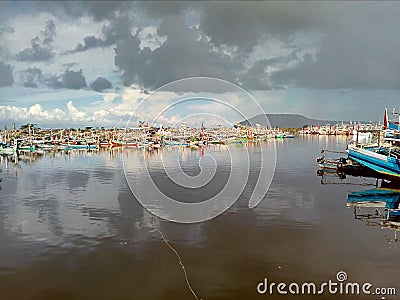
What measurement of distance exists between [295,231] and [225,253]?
3600 millimetres

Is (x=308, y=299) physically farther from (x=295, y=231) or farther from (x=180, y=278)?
(x=295, y=231)

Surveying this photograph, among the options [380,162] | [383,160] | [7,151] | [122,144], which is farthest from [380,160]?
[7,151]

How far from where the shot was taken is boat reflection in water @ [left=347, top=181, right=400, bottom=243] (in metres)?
14.9

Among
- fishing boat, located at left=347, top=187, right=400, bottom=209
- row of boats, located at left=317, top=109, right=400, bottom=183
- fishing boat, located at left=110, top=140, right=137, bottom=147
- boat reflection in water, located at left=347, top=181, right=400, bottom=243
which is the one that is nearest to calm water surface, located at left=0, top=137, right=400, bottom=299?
boat reflection in water, located at left=347, top=181, right=400, bottom=243

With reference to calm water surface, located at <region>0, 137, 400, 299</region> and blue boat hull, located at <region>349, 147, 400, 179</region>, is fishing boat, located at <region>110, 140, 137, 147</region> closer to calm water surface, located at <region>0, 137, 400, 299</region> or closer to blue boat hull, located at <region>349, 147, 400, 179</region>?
blue boat hull, located at <region>349, 147, 400, 179</region>

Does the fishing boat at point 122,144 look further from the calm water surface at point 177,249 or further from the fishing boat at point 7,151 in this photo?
the calm water surface at point 177,249

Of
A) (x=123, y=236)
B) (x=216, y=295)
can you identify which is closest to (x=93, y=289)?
(x=216, y=295)

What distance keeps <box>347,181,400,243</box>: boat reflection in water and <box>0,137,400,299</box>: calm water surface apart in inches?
24.3

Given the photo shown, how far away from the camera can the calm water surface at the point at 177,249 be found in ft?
29.6

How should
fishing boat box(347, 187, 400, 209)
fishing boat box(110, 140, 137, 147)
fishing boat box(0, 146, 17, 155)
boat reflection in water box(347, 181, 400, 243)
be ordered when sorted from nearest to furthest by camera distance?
boat reflection in water box(347, 181, 400, 243) → fishing boat box(347, 187, 400, 209) → fishing boat box(0, 146, 17, 155) → fishing boat box(110, 140, 137, 147)

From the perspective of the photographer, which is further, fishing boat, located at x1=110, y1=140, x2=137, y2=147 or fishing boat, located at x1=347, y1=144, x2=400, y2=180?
fishing boat, located at x1=110, y1=140, x2=137, y2=147

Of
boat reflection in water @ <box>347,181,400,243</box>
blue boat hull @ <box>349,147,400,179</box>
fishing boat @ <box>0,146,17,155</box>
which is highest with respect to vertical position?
blue boat hull @ <box>349,147,400,179</box>

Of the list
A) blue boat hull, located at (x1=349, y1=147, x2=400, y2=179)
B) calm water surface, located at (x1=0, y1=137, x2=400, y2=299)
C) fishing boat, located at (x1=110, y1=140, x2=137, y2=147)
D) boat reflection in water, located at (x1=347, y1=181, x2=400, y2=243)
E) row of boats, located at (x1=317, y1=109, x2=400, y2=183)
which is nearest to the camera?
calm water surface, located at (x1=0, y1=137, x2=400, y2=299)

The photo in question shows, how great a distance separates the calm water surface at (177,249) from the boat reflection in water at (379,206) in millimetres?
616
